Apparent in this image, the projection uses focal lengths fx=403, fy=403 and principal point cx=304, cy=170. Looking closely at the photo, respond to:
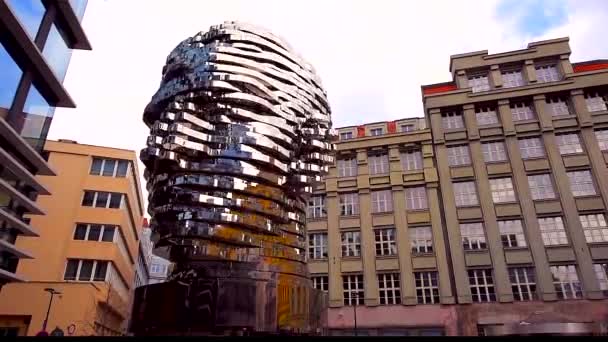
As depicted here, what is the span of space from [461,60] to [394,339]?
144 ft

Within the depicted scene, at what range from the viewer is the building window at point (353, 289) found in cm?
3462

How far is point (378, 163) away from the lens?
1574 inches

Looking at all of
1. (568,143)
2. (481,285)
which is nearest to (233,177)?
(481,285)

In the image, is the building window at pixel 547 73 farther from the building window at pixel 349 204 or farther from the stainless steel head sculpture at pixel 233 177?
the stainless steel head sculpture at pixel 233 177

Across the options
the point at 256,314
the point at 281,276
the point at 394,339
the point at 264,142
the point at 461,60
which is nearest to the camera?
the point at 394,339

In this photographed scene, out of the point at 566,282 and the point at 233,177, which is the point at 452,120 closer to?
the point at 566,282

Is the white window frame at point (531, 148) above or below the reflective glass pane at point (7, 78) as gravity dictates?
above

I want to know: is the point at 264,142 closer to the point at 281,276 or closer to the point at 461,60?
the point at 281,276

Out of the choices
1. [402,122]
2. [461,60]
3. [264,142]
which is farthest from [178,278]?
[461,60]

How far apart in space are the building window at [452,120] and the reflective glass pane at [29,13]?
34314 millimetres

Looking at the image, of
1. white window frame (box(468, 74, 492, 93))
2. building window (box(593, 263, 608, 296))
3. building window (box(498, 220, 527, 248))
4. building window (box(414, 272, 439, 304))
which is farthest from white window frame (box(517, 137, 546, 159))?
building window (box(414, 272, 439, 304))

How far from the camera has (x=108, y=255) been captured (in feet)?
110

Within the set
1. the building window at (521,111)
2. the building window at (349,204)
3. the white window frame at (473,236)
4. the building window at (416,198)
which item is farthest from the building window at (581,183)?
the building window at (349,204)

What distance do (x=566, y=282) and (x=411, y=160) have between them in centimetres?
1597
